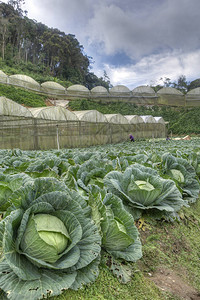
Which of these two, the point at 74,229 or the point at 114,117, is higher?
the point at 114,117

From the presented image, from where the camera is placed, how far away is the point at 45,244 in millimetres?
1007

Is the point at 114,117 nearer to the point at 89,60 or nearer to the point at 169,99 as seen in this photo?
the point at 169,99

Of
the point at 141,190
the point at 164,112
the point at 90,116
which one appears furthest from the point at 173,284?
the point at 164,112

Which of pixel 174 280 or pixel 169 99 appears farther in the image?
pixel 169 99

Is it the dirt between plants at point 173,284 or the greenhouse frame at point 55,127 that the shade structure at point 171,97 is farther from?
the dirt between plants at point 173,284

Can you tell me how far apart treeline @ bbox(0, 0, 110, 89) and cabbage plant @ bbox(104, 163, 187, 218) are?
44.8m

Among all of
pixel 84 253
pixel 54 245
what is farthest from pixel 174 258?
pixel 54 245

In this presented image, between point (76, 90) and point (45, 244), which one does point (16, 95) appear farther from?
point (45, 244)

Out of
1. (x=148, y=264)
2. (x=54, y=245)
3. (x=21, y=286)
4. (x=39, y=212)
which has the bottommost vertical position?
(x=148, y=264)

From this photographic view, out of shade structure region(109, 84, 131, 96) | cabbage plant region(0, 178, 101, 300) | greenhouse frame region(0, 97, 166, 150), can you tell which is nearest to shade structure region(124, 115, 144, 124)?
greenhouse frame region(0, 97, 166, 150)

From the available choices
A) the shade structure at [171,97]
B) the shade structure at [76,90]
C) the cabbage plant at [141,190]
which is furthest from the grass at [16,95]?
the cabbage plant at [141,190]

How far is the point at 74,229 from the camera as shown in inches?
44.3

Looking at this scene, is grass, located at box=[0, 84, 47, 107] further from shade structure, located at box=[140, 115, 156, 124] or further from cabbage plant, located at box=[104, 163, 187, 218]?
cabbage plant, located at box=[104, 163, 187, 218]

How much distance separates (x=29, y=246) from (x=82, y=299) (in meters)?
0.36
